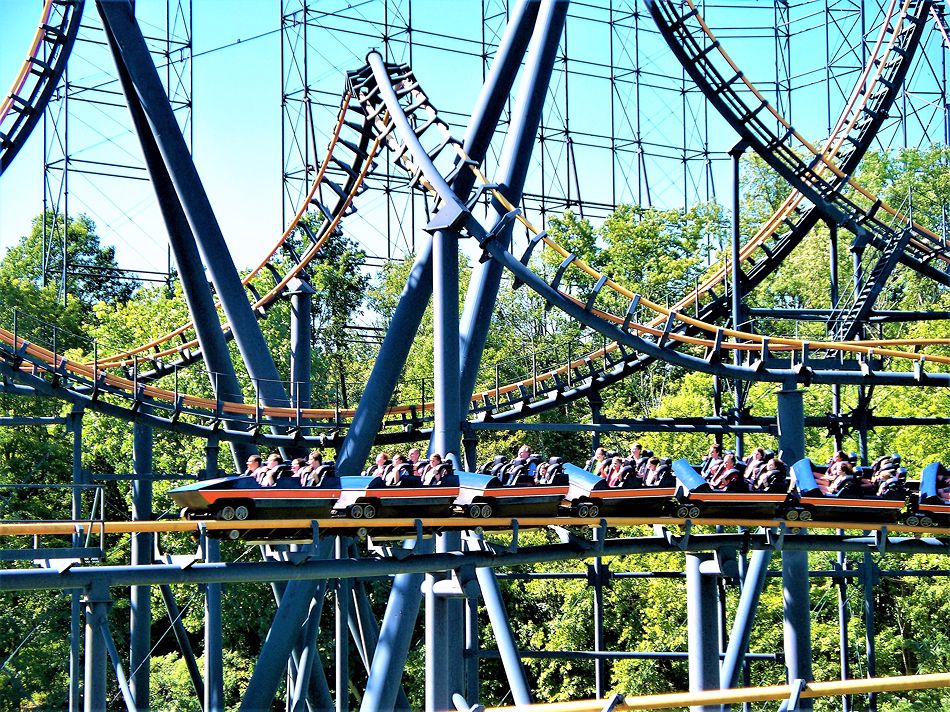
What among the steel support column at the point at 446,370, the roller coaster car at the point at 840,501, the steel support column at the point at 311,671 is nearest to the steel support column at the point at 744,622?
the roller coaster car at the point at 840,501

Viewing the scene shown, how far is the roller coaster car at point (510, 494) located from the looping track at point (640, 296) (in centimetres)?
265

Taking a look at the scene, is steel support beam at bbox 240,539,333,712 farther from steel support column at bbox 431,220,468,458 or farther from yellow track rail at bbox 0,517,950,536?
yellow track rail at bbox 0,517,950,536

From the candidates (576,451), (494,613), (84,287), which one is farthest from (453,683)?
(84,287)

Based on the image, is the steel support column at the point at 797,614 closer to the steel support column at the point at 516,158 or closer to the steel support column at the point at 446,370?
the steel support column at the point at 516,158

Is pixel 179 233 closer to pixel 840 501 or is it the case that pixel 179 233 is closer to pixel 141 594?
pixel 141 594

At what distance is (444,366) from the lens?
1313 cm

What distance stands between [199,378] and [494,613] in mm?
14245

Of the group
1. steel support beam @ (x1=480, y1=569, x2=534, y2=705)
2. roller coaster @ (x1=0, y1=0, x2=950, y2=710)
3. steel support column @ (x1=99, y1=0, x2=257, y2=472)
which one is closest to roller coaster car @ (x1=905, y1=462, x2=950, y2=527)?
roller coaster @ (x1=0, y1=0, x2=950, y2=710)

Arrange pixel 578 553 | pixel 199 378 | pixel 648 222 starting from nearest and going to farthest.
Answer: pixel 578 553 → pixel 199 378 → pixel 648 222

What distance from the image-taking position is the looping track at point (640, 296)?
51.4ft

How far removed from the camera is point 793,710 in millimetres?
6160

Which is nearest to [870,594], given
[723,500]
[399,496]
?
[723,500]

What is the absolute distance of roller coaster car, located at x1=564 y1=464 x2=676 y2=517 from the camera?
1284 centimetres

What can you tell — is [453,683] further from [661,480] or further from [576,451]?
[576,451]
